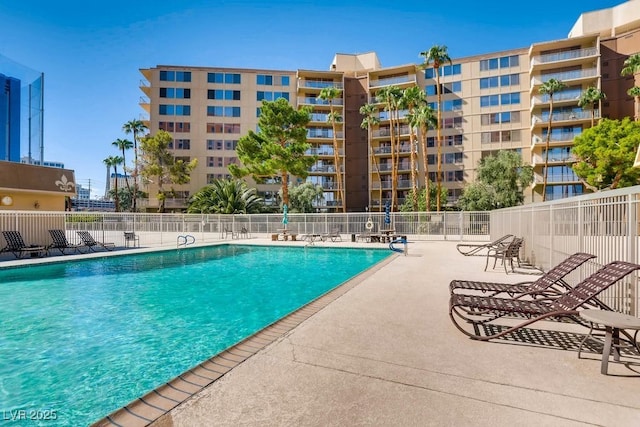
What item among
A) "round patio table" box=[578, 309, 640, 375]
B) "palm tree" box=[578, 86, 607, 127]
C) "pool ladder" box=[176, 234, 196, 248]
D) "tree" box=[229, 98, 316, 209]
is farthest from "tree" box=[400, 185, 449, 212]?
"round patio table" box=[578, 309, 640, 375]

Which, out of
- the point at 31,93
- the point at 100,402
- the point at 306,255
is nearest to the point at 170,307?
the point at 100,402

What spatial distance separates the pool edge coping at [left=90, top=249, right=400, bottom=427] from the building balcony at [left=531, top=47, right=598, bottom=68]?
5086cm

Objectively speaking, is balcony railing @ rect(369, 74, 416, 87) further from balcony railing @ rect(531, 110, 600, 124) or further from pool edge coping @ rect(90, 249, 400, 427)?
pool edge coping @ rect(90, 249, 400, 427)

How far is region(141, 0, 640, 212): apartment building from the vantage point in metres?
41.4

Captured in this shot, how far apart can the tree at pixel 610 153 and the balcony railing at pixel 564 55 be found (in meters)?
11.8

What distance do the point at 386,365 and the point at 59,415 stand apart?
376 centimetres

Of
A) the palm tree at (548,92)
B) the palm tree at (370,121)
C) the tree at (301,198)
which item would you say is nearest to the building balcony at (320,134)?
the palm tree at (370,121)

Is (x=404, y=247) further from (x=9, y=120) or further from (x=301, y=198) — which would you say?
(x=9, y=120)

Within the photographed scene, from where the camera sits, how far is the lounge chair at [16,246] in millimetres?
15677

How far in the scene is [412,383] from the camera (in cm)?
340

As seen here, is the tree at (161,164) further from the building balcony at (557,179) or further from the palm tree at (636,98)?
the palm tree at (636,98)

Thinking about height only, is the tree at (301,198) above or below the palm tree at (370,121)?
below

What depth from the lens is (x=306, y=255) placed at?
18.5 m

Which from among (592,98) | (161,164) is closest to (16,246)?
(161,164)
